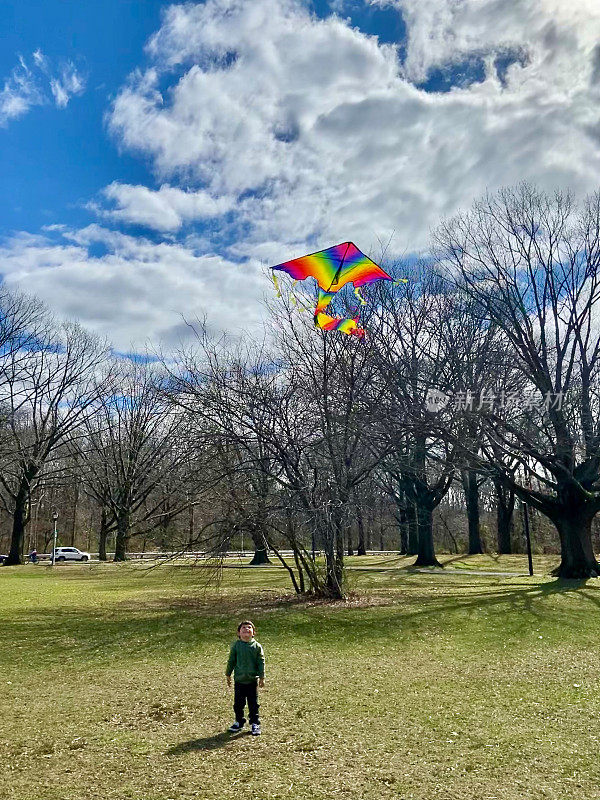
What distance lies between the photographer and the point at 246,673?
6.62 meters

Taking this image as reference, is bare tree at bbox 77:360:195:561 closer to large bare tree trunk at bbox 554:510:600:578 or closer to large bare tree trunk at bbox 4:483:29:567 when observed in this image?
large bare tree trunk at bbox 4:483:29:567

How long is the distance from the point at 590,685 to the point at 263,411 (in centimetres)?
1027

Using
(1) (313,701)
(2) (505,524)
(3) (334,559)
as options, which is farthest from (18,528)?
(1) (313,701)

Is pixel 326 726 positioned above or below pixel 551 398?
below

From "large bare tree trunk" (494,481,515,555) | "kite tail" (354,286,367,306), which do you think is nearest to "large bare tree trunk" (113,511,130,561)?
"large bare tree trunk" (494,481,515,555)

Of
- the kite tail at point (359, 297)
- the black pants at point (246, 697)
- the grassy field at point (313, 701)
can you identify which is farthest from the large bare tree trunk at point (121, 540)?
the black pants at point (246, 697)

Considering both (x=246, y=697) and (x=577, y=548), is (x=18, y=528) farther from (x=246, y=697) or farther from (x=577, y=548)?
(x=246, y=697)

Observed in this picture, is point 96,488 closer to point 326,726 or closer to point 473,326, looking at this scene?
point 473,326

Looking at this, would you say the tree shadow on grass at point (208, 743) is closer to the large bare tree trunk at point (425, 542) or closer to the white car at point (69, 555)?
→ the large bare tree trunk at point (425, 542)

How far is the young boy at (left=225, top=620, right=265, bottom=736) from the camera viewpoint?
21.7ft

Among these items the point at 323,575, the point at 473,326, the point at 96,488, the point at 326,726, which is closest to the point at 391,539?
the point at 96,488

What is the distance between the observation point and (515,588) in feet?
63.7

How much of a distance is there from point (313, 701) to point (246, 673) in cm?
175

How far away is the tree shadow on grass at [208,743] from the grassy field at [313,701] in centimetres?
3
